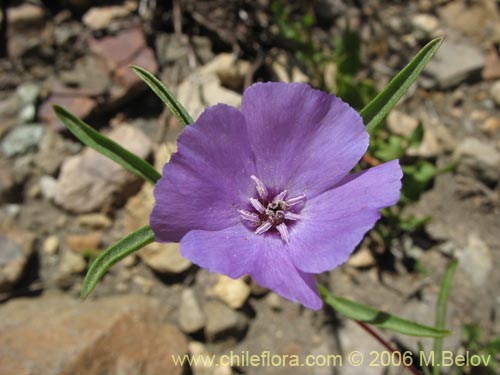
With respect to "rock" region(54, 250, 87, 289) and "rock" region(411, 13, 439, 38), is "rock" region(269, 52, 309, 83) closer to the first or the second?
"rock" region(411, 13, 439, 38)

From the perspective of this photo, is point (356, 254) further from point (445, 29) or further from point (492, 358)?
point (445, 29)

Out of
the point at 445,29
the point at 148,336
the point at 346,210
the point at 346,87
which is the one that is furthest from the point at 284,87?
the point at 445,29

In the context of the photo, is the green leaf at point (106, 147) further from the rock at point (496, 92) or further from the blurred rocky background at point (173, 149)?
the rock at point (496, 92)

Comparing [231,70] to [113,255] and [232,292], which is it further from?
[113,255]

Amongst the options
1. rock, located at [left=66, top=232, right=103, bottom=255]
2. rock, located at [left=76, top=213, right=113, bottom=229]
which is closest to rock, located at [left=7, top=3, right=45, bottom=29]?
rock, located at [left=76, top=213, right=113, bottom=229]

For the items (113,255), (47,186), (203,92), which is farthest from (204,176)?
(47,186)
